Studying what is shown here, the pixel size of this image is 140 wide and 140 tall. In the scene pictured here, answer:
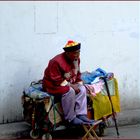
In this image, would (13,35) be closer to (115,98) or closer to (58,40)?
(58,40)

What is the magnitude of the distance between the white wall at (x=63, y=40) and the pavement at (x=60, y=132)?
252 millimetres

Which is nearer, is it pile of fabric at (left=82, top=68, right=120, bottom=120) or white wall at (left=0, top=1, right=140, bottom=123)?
pile of fabric at (left=82, top=68, right=120, bottom=120)

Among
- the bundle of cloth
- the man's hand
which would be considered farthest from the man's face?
the bundle of cloth

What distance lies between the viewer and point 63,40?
7812mm

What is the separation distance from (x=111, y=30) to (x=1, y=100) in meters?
2.24

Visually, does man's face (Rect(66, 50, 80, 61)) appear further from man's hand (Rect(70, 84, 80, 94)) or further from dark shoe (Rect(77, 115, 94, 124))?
dark shoe (Rect(77, 115, 94, 124))

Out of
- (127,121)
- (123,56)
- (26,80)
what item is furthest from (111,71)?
(26,80)

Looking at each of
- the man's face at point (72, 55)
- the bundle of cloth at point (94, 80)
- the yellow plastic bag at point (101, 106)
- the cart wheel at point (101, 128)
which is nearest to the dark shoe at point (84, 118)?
the yellow plastic bag at point (101, 106)

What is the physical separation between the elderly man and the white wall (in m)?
0.83

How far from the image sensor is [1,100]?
7.46 m

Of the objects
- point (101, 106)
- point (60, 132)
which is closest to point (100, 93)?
point (101, 106)

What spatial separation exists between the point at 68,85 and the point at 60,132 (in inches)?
38.3

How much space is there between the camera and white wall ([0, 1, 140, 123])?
7414 millimetres

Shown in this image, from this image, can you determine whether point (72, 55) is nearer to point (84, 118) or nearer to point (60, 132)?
point (84, 118)
